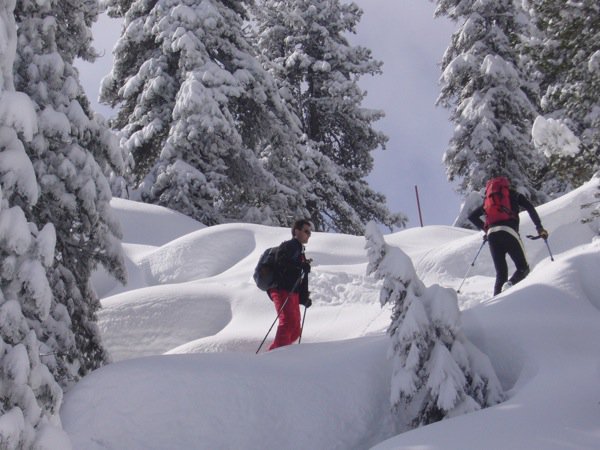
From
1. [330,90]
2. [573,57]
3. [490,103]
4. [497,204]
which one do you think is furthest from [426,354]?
[330,90]

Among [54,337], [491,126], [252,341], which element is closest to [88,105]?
[54,337]

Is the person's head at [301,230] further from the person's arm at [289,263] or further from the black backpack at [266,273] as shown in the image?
the black backpack at [266,273]

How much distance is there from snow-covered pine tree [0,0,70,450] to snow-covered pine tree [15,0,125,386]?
1398 mm

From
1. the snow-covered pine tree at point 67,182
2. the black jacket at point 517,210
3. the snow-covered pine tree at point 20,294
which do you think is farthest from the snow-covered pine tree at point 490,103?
the snow-covered pine tree at point 20,294

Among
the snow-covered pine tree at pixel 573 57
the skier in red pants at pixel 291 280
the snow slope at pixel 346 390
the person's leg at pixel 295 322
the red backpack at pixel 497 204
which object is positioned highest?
the snow-covered pine tree at pixel 573 57

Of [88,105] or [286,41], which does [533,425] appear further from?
[286,41]

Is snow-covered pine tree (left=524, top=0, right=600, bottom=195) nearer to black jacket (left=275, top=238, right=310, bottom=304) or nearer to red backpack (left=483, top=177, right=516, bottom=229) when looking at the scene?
red backpack (left=483, top=177, right=516, bottom=229)

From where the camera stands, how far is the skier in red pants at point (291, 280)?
748 centimetres

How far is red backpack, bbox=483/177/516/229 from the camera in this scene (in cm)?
825

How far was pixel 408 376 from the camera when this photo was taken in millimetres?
5223

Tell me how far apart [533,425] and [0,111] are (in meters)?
4.09

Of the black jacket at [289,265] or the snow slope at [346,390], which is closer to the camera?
the snow slope at [346,390]

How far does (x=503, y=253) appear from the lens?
8.23 meters

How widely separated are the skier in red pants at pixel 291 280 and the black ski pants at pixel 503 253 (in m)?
2.30
